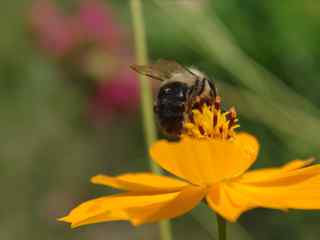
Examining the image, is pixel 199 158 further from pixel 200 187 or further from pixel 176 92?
pixel 176 92

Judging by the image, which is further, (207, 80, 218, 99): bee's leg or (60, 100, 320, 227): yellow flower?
(207, 80, 218, 99): bee's leg

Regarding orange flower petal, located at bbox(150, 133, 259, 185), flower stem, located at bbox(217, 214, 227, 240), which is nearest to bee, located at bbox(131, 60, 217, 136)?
orange flower petal, located at bbox(150, 133, 259, 185)

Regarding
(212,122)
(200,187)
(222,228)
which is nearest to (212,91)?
(212,122)

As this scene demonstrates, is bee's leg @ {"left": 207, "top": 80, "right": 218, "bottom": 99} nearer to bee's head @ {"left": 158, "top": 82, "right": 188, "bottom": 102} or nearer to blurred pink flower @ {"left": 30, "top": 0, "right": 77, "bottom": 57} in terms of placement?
bee's head @ {"left": 158, "top": 82, "right": 188, "bottom": 102}

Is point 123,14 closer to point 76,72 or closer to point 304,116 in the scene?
point 76,72

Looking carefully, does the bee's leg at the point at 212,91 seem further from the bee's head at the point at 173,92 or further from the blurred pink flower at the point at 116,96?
the blurred pink flower at the point at 116,96

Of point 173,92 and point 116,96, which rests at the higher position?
point 173,92
